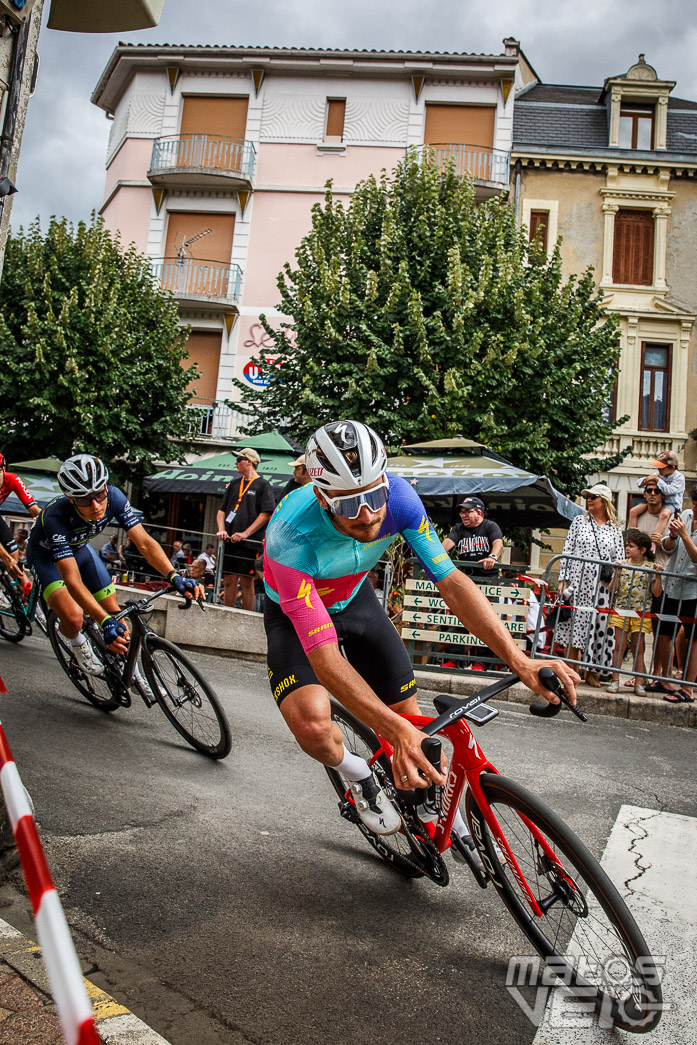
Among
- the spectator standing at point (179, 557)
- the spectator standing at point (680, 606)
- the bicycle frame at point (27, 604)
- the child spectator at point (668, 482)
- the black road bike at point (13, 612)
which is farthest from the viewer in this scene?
the spectator standing at point (179, 557)

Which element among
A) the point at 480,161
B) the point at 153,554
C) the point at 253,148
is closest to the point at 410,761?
the point at 153,554

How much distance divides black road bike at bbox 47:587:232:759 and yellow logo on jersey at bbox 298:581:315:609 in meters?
2.36

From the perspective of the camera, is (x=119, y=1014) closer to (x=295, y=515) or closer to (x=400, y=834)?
(x=400, y=834)

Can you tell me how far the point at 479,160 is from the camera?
86.8 ft

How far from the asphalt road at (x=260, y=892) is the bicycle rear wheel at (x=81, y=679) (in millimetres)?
250

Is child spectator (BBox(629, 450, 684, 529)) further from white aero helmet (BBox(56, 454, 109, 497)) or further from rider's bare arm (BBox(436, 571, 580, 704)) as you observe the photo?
rider's bare arm (BBox(436, 571, 580, 704))

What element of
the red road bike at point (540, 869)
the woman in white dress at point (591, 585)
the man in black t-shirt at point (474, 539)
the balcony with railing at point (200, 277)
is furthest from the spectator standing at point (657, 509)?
the balcony with railing at point (200, 277)

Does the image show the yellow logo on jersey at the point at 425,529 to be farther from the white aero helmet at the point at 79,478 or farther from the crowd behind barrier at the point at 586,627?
the crowd behind barrier at the point at 586,627

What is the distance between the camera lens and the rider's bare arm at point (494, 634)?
9.43 ft

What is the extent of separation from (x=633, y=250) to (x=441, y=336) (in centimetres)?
1205

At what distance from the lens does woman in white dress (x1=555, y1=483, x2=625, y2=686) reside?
8.48 m

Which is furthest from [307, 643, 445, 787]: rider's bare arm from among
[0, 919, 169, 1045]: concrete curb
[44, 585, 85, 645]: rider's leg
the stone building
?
the stone building

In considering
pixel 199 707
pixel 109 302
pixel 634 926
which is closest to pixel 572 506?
pixel 199 707

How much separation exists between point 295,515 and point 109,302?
19802 mm
